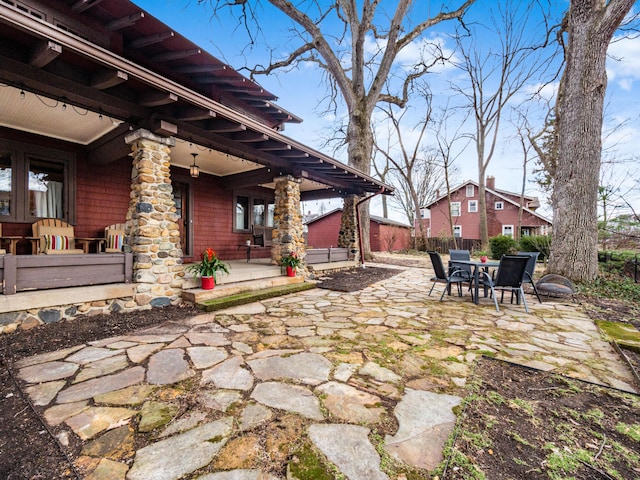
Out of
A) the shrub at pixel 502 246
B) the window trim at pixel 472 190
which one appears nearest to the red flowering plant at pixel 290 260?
the shrub at pixel 502 246

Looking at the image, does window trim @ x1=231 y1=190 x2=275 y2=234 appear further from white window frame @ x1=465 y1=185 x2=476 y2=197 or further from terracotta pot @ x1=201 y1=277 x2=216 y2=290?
white window frame @ x1=465 y1=185 x2=476 y2=197

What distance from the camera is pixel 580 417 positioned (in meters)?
1.76

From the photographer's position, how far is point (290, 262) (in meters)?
6.11

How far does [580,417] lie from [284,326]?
2.66 metres

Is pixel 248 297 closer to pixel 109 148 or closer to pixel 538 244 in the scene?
pixel 109 148

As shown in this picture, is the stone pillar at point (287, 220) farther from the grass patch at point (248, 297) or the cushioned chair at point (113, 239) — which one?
the cushioned chair at point (113, 239)

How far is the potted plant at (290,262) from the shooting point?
610 centimetres

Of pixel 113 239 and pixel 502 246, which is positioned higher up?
pixel 113 239

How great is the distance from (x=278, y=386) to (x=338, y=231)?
53.7 ft

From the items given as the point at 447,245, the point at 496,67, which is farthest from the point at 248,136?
the point at 447,245

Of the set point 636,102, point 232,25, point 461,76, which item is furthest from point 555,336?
point 461,76

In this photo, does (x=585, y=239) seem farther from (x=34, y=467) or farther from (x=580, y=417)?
(x=34, y=467)

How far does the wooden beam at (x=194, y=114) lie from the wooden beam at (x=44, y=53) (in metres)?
1.46

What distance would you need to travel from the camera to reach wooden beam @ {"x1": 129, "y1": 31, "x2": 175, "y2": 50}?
15.2 ft
